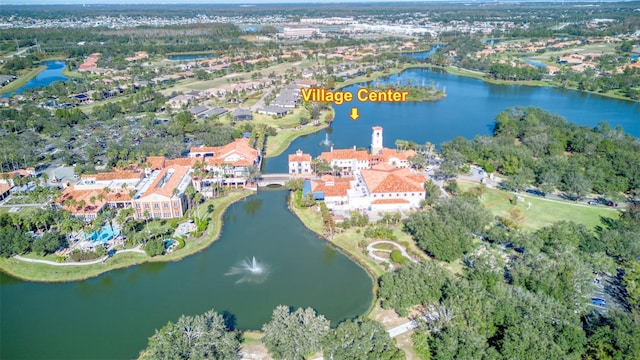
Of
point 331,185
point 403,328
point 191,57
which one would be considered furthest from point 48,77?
point 403,328

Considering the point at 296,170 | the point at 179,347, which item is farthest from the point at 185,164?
the point at 179,347

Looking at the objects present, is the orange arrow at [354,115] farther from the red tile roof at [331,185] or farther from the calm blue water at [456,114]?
the red tile roof at [331,185]

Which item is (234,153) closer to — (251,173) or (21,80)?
(251,173)

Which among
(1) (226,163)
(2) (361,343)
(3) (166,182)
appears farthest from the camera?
(1) (226,163)

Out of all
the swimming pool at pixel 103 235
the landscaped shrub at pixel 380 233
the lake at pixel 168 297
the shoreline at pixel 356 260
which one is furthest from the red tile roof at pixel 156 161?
the landscaped shrub at pixel 380 233

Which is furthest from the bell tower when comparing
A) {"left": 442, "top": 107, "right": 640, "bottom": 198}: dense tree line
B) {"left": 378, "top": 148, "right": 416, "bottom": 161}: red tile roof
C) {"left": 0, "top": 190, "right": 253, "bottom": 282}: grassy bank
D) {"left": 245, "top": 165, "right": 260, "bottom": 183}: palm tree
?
{"left": 0, "top": 190, "right": 253, "bottom": 282}: grassy bank

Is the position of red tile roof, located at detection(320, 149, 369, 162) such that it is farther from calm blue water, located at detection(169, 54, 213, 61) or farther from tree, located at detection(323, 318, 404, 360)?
calm blue water, located at detection(169, 54, 213, 61)
